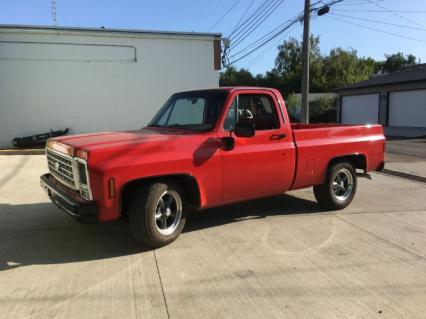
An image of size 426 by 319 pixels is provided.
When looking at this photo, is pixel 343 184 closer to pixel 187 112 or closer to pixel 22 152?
pixel 187 112

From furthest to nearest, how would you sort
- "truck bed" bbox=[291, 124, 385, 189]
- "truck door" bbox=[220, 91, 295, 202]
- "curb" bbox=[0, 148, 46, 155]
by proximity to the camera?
"curb" bbox=[0, 148, 46, 155] → "truck bed" bbox=[291, 124, 385, 189] → "truck door" bbox=[220, 91, 295, 202]

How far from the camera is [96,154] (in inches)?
190

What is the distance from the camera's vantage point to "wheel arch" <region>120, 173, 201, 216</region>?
509 centimetres

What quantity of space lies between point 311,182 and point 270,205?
99cm

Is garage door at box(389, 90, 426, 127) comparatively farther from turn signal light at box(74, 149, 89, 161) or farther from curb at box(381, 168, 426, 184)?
turn signal light at box(74, 149, 89, 161)

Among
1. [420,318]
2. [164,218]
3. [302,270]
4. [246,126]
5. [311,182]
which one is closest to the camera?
[420,318]

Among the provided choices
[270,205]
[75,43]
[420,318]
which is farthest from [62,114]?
[420,318]

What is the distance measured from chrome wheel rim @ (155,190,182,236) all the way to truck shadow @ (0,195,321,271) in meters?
0.32

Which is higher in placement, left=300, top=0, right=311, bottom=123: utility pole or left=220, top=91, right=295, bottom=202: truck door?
left=300, top=0, right=311, bottom=123: utility pole

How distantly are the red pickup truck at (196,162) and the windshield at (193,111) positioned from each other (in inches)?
0.7

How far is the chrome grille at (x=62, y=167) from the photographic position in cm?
520

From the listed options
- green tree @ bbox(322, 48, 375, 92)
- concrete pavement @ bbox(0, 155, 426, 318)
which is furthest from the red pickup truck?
green tree @ bbox(322, 48, 375, 92)

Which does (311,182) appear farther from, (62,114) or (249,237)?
(62,114)

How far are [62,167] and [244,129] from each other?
2.25 metres
